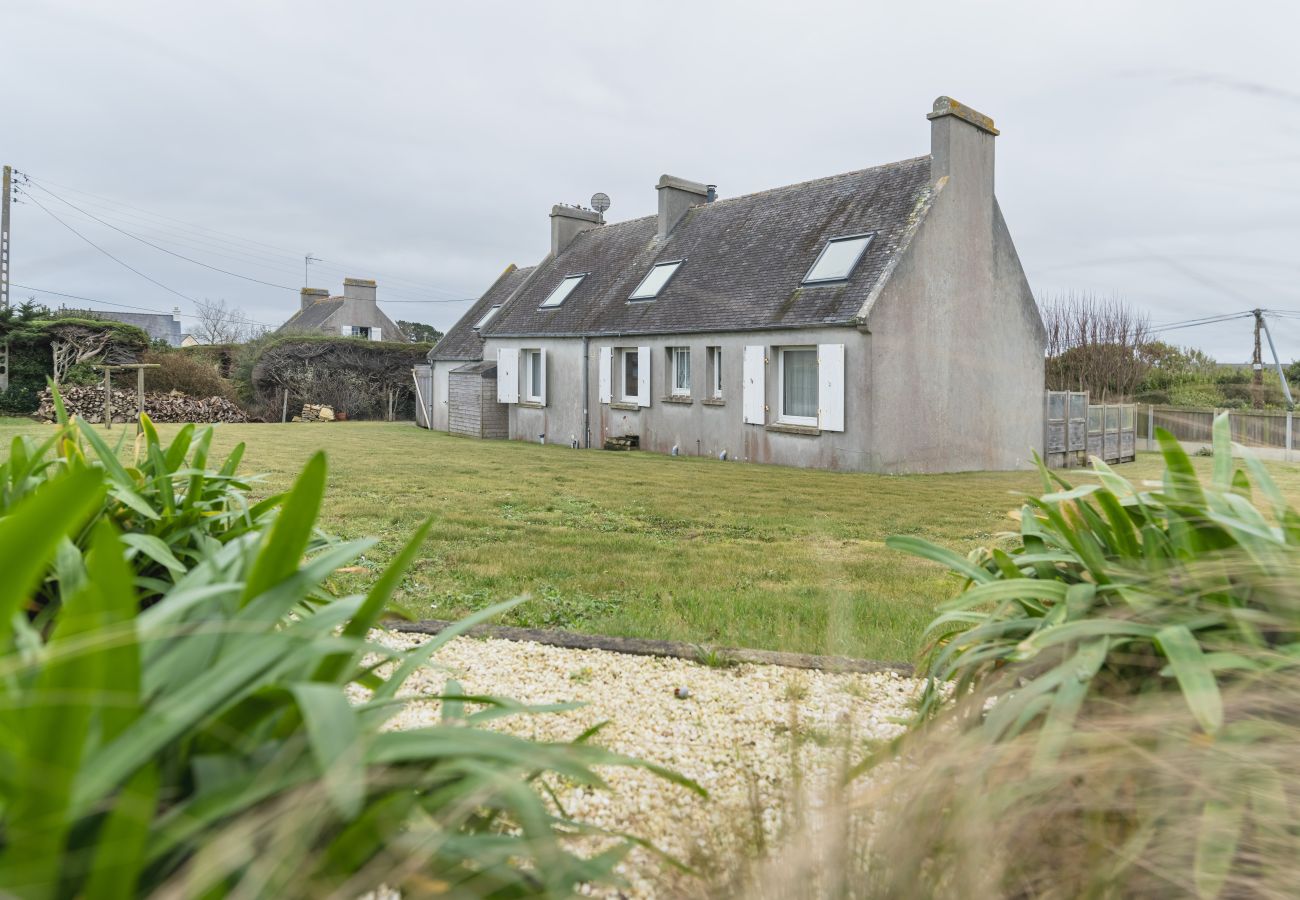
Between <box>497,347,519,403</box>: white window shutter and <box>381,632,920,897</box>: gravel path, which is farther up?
<box>497,347,519,403</box>: white window shutter

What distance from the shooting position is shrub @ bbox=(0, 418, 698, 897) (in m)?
0.66

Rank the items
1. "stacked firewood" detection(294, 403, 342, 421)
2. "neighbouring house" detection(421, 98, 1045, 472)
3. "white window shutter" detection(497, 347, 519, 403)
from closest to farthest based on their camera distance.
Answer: "neighbouring house" detection(421, 98, 1045, 472) < "white window shutter" detection(497, 347, 519, 403) < "stacked firewood" detection(294, 403, 342, 421)

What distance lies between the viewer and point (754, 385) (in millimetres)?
13078

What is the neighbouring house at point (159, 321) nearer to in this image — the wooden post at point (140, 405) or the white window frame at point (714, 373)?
the white window frame at point (714, 373)

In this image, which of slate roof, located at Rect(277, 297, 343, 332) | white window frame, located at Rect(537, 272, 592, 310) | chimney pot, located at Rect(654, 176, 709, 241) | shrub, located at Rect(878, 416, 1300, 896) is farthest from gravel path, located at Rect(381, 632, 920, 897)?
slate roof, located at Rect(277, 297, 343, 332)

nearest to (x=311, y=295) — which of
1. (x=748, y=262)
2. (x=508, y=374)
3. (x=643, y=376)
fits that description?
(x=508, y=374)

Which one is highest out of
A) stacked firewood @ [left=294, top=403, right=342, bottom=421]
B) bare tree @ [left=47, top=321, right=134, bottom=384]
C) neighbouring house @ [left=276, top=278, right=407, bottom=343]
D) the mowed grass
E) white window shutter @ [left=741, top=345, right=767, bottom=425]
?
neighbouring house @ [left=276, top=278, right=407, bottom=343]

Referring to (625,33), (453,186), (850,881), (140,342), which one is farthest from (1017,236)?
(140,342)

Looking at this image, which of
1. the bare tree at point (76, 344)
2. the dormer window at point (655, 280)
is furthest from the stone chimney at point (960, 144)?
the bare tree at point (76, 344)

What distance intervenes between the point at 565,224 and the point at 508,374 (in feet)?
15.2

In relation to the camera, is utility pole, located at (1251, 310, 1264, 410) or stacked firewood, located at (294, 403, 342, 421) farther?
utility pole, located at (1251, 310, 1264, 410)

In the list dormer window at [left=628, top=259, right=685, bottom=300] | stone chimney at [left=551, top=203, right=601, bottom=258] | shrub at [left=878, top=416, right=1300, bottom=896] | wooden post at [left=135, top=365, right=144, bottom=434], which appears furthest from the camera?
stone chimney at [left=551, top=203, right=601, bottom=258]

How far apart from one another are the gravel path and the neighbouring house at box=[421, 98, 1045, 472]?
938 cm

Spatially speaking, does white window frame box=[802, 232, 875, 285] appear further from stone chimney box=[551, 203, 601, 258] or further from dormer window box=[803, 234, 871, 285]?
stone chimney box=[551, 203, 601, 258]
